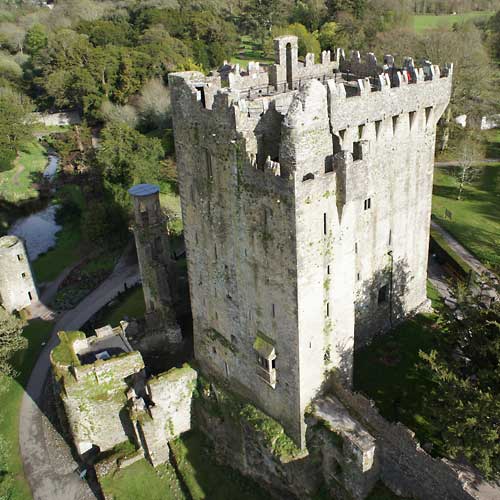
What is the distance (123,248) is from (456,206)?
27.0 meters

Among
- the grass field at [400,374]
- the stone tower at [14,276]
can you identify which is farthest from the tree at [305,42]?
the grass field at [400,374]

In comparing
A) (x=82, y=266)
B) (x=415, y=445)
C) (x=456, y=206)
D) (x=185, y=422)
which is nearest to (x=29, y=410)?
(x=185, y=422)

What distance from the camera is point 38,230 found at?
2127 inches

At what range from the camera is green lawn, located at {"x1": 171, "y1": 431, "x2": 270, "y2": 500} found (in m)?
23.6

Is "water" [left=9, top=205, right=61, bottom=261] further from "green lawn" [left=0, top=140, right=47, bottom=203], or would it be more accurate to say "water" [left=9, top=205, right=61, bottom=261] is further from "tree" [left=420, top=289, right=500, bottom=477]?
"tree" [left=420, top=289, right=500, bottom=477]

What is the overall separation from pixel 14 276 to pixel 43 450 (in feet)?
45.4

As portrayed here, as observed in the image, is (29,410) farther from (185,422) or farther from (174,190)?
(174,190)

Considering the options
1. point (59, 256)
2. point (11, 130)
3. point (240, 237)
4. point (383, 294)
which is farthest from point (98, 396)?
point (11, 130)

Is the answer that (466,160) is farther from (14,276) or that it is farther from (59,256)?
(14,276)

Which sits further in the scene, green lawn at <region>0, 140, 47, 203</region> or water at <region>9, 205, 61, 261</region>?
green lawn at <region>0, 140, 47, 203</region>

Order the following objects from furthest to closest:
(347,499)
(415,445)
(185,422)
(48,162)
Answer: (48,162) < (185,422) < (347,499) < (415,445)

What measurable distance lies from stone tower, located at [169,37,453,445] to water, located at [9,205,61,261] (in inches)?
1173

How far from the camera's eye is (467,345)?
20703 mm

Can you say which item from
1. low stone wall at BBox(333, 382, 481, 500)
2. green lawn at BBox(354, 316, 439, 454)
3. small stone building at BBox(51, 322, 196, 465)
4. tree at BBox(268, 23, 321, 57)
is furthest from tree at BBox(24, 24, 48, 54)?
low stone wall at BBox(333, 382, 481, 500)
